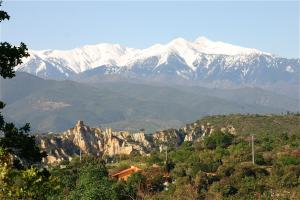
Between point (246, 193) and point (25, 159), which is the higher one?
point (25, 159)

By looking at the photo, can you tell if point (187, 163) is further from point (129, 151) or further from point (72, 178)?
point (129, 151)

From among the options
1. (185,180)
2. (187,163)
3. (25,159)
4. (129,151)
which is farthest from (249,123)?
(25,159)

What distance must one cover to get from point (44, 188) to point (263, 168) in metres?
64.9

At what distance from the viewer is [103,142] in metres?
176

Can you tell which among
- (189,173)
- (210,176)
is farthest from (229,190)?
(189,173)

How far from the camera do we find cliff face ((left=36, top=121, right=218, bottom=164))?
16020 cm

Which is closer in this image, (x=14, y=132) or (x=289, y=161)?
(x=14, y=132)

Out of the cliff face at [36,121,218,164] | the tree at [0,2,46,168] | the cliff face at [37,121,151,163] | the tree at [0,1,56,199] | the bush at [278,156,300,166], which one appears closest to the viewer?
the tree at [0,1,56,199]

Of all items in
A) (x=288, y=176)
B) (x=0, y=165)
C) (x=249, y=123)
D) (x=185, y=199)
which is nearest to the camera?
(x=0, y=165)

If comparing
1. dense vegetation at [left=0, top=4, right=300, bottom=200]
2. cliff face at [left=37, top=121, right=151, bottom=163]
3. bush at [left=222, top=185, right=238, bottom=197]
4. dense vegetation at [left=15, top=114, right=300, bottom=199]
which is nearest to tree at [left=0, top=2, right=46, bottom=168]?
dense vegetation at [left=0, top=4, right=300, bottom=200]

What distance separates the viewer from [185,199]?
67500mm

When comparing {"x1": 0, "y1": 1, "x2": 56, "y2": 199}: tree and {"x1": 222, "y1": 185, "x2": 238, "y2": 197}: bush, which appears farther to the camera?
{"x1": 222, "y1": 185, "x2": 238, "y2": 197}: bush

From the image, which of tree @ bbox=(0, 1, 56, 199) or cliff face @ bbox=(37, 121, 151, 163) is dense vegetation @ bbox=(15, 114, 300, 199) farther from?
cliff face @ bbox=(37, 121, 151, 163)

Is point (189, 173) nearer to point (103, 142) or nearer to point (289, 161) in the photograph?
point (289, 161)
